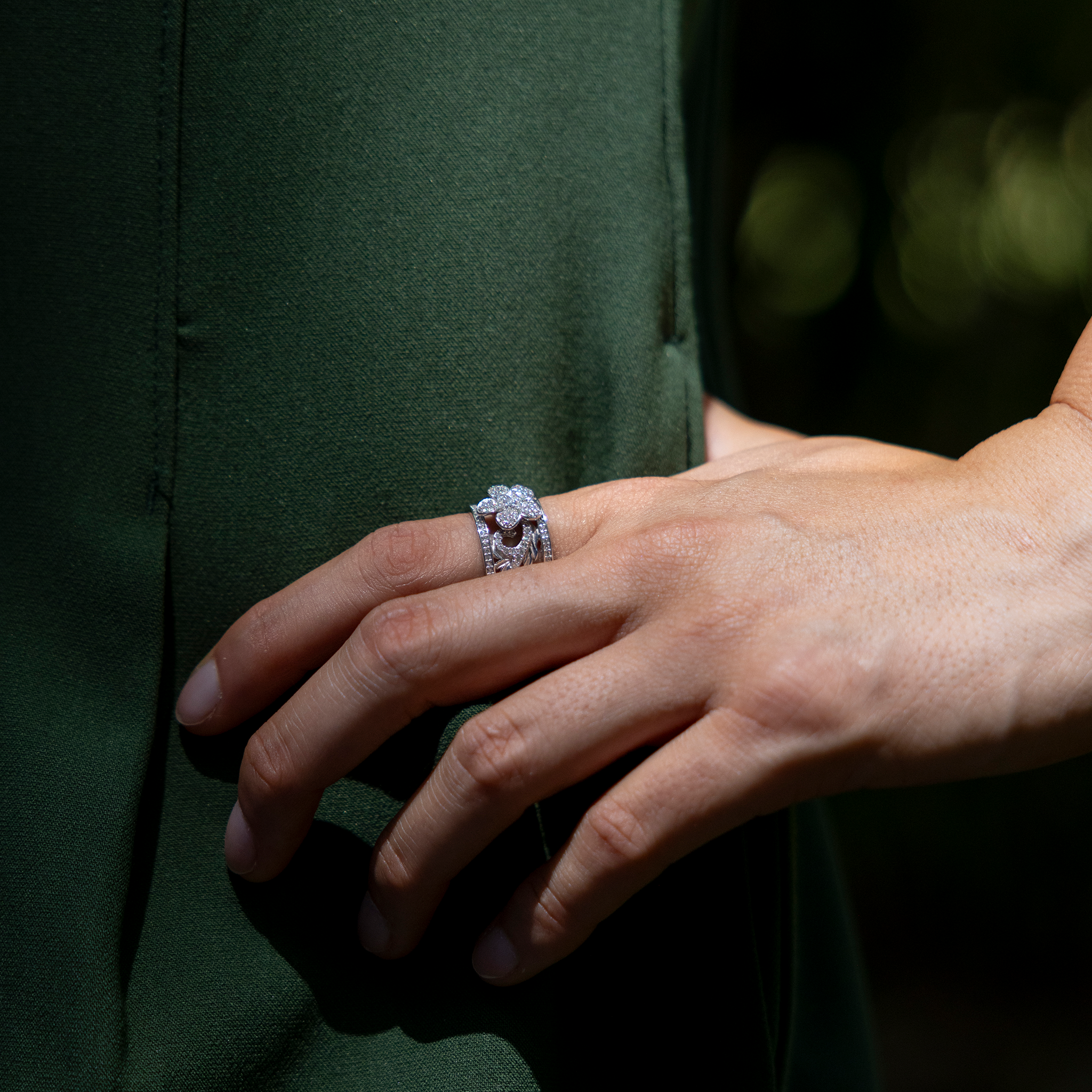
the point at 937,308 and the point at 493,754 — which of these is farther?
the point at 937,308

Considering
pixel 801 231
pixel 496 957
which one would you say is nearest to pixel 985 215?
pixel 801 231

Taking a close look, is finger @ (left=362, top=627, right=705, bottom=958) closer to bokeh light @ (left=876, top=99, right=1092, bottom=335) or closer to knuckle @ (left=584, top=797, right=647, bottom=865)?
knuckle @ (left=584, top=797, right=647, bottom=865)

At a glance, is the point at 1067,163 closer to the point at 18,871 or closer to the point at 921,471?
the point at 921,471

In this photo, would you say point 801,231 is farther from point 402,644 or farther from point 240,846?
point 240,846

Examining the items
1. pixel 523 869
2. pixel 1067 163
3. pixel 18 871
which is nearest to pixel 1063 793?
pixel 1067 163

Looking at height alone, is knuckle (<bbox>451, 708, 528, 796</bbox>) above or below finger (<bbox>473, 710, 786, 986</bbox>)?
above

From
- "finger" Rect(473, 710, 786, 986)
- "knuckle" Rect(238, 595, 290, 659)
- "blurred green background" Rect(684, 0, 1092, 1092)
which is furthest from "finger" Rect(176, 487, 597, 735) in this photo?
"blurred green background" Rect(684, 0, 1092, 1092)
